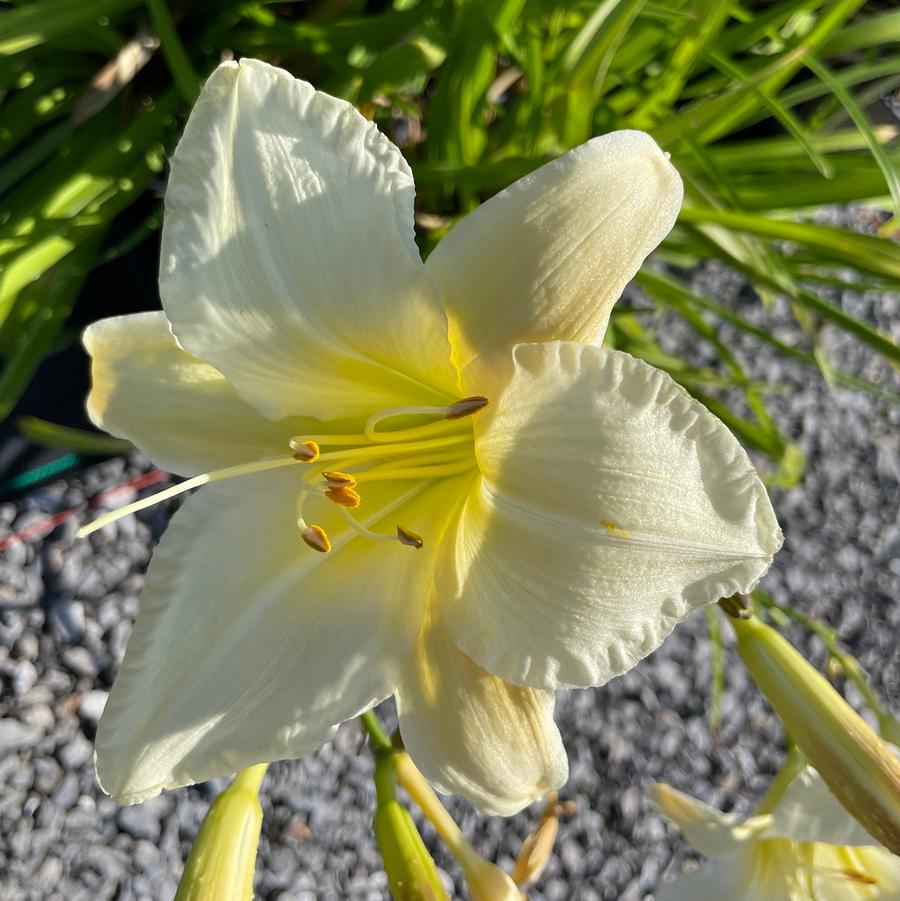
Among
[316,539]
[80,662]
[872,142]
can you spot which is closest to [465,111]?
[872,142]

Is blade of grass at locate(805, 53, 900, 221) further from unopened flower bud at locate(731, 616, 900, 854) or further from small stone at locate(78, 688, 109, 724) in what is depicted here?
small stone at locate(78, 688, 109, 724)

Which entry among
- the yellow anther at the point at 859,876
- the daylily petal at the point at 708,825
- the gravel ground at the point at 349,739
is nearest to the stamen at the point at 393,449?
the daylily petal at the point at 708,825

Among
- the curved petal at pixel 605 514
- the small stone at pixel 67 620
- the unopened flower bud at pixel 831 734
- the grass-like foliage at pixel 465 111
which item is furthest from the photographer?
the small stone at pixel 67 620

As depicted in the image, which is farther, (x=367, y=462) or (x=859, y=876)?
(x=859, y=876)

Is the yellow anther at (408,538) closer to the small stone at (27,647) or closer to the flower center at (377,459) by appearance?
the flower center at (377,459)

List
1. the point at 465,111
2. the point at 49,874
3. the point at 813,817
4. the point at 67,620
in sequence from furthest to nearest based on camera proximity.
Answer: the point at 67,620 → the point at 49,874 → the point at 465,111 → the point at 813,817

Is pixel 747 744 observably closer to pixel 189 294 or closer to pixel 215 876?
pixel 215 876

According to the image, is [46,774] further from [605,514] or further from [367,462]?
[605,514]

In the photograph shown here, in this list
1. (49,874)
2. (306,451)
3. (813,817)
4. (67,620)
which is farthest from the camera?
(67,620)

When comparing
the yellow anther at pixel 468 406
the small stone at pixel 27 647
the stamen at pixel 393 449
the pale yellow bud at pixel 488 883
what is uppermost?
the yellow anther at pixel 468 406
